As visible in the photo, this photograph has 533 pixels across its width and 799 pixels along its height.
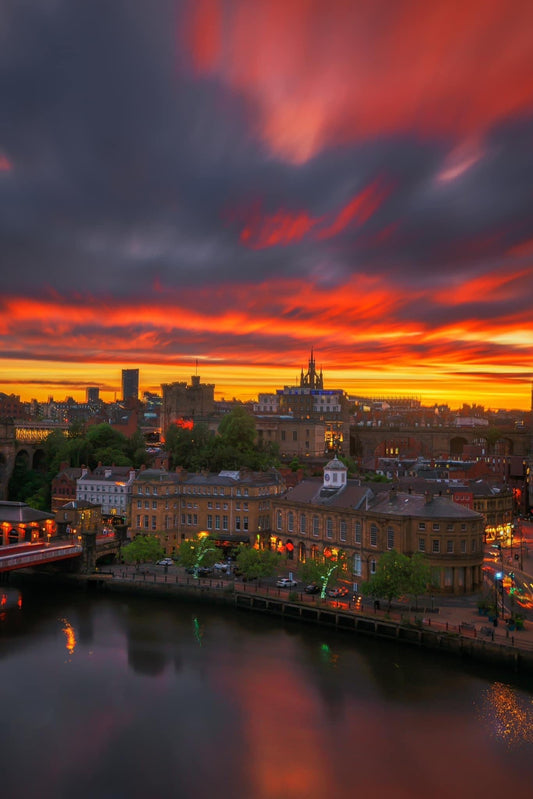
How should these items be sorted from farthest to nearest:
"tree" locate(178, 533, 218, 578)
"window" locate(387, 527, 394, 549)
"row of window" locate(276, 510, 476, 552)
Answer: "tree" locate(178, 533, 218, 578)
"window" locate(387, 527, 394, 549)
"row of window" locate(276, 510, 476, 552)

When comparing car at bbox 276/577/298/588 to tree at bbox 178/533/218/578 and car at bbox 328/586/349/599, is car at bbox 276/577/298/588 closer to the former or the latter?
car at bbox 328/586/349/599

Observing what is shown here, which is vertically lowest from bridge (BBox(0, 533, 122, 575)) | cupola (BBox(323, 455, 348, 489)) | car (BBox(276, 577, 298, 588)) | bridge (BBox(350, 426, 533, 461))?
car (BBox(276, 577, 298, 588))

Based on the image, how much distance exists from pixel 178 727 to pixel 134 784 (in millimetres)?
5198

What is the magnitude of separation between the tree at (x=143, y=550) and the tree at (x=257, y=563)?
34.7 ft

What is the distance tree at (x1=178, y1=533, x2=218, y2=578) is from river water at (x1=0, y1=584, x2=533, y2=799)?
1049cm

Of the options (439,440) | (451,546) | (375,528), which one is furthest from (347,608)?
(439,440)

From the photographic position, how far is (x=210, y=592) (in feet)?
186

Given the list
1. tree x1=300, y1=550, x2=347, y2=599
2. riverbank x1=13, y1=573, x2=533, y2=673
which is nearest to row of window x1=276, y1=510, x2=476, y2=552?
tree x1=300, y1=550, x2=347, y2=599

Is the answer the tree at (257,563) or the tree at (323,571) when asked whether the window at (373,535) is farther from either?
the tree at (257,563)

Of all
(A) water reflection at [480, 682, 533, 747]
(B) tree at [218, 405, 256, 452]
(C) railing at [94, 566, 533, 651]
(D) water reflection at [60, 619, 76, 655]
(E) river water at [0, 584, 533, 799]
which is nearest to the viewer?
(E) river water at [0, 584, 533, 799]

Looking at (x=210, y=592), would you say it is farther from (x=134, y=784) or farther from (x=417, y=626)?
(x=134, y=784)

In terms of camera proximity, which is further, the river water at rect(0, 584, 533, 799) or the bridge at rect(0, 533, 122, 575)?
the bridge at rect(0, 533, 122, 575)

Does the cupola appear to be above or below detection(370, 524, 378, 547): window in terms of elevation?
above

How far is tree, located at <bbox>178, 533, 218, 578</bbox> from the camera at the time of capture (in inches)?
2394
